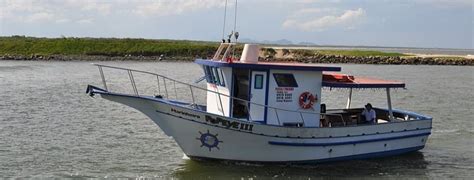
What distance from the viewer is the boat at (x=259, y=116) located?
15.9 metres

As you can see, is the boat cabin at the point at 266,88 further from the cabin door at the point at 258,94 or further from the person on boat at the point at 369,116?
the person on boat at the point at 369,116

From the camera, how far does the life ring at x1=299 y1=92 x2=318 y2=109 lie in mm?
17031

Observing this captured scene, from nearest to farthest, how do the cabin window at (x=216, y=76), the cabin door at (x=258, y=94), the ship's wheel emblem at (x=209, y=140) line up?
the ship's wheel emblem at (x=209, y=140) < the cabin door at (x=258, y=94) < the cabin window at (x=216, y=76)

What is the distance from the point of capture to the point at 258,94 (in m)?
16.6

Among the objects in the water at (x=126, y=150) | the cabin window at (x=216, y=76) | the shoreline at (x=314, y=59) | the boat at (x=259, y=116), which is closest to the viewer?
the boat at (x=259, y=116)

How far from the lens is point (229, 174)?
632 inches

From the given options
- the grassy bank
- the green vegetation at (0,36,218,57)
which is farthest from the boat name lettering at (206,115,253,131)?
the green vegetation at (0,36,218,57)

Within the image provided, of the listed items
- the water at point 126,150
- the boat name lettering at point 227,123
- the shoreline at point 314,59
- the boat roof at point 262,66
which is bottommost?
the shoreline at point 314,59

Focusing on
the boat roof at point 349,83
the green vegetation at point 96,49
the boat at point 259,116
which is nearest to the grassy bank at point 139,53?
the green vegetation at point 96,49

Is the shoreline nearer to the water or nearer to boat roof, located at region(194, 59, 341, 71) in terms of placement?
the water

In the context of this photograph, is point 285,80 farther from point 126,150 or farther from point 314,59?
point 314,59

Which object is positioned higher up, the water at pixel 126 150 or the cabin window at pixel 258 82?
the cabin window at pixel 258 82

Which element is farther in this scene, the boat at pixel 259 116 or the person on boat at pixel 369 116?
the person on boat at pixel 369 116

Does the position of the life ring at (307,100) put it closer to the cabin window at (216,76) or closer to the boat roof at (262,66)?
the boat roof at (262,66)
